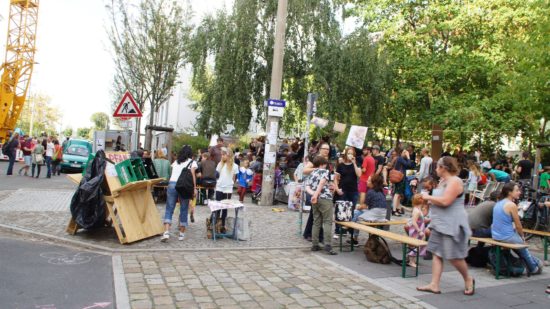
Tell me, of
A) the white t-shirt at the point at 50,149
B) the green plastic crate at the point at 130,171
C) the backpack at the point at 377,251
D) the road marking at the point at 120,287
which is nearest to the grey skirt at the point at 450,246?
the backpack at the point at 377,251

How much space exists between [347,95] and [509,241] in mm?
12531

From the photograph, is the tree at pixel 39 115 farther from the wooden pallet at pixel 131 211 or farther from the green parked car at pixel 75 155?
the wooden pallet at pixel 131 211

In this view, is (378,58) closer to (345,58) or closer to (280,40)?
(345,58)

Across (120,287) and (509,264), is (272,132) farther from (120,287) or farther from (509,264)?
(120,287)

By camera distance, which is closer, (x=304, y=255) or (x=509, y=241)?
(x=509, y=241)

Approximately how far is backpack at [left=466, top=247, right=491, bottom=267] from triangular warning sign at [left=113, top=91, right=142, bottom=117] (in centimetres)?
791

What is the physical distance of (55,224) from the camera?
30.0ft

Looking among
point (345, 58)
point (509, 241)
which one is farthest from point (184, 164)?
point (345, 58)

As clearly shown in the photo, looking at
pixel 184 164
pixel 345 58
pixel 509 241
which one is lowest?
pixel 509 241

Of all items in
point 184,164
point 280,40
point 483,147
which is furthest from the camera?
point 483,147

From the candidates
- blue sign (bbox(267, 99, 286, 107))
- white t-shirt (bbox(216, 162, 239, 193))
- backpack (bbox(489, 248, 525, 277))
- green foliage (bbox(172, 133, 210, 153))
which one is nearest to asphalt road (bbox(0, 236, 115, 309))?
white t-shirt (bbox(216, 162, 239, 193))

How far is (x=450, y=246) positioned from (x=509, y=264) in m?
1.98

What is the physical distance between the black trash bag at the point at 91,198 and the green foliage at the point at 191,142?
1600 cm

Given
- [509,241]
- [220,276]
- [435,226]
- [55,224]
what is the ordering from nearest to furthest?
[435,226], [220,276], [509,241], [55,224]
